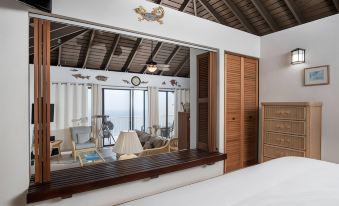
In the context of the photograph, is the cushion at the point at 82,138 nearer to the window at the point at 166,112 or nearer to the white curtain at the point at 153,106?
the white curtain at the point at 153,106

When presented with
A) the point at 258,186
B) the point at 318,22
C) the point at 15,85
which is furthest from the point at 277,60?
the point at 15,85

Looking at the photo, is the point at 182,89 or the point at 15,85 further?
the point at 182,89

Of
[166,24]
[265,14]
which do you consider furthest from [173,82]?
[166,24]

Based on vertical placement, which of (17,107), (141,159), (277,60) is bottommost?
(141,159)

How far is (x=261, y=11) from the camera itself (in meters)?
3.84

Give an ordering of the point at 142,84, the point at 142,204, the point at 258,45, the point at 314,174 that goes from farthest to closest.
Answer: the point at 142,84, the point at 258,45, the point at 314,174, the point at 142,204

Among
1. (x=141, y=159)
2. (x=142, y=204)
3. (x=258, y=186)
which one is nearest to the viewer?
(x=142, y=204)

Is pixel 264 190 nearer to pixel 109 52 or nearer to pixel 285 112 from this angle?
pixel 285 112

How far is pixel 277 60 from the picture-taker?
3115 mm

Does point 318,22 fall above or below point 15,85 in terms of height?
above

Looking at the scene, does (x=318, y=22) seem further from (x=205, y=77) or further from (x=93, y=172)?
(x=93, y=172)

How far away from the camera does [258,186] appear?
4.33 feet

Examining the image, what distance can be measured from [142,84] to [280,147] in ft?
17.7

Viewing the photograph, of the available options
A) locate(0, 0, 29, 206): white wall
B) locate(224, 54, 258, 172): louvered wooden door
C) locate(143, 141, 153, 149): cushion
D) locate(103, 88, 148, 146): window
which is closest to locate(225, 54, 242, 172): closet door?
locate(224, 54, 258, 172): louvered wooden door
